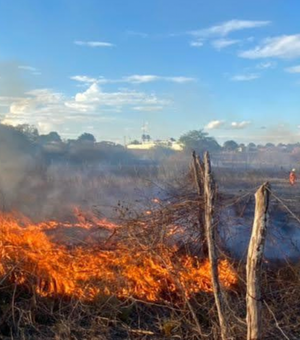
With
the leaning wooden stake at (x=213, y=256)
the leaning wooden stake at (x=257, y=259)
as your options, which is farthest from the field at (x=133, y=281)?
the leaning wooden stake at (x=257, y=259)

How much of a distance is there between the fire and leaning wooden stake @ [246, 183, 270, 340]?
3.39m

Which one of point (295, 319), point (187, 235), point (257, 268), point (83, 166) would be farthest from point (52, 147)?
point (257, 268)

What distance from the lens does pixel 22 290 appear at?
872 cm

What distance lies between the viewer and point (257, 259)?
473 centimetres

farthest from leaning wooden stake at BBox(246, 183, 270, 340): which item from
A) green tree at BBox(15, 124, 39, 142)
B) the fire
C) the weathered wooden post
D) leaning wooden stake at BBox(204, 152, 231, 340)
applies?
green tree at BBox(15, 124, 39, 142)

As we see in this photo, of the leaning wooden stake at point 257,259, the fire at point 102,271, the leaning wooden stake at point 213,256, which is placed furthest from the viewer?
the fire at point 102,271

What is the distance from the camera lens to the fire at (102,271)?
8461mm

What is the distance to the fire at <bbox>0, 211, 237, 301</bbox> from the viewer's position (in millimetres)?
8461

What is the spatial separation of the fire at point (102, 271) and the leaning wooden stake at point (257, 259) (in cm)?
339

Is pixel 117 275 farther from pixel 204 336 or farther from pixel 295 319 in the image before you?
pixel 295 319

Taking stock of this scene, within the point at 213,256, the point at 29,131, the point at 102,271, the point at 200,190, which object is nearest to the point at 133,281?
the point at 102,271

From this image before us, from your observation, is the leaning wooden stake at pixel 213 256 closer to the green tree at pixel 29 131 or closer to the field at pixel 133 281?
the field at pixel 133 281

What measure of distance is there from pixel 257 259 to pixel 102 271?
4669 mm

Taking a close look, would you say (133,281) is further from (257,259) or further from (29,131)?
(29,131)
